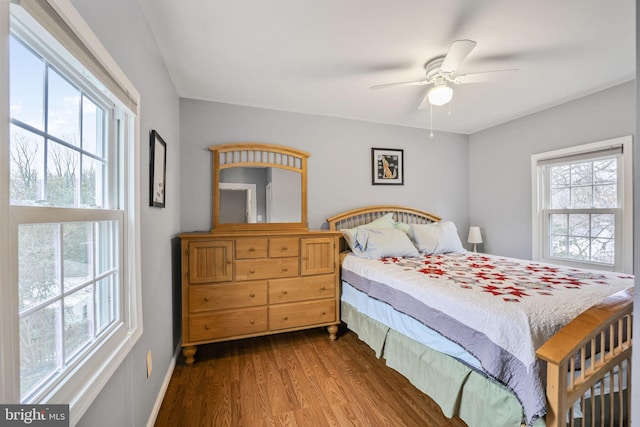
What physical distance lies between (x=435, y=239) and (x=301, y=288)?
1636 millimetres

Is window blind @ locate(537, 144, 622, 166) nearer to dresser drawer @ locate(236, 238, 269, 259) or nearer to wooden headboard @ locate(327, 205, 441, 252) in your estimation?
wooden headboard @ locate(327, 205, 441, 252)

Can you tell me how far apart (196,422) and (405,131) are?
383 centimetres

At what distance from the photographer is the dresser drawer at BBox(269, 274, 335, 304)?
249 centimetres

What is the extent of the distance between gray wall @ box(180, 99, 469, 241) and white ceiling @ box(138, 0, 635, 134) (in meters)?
0.27

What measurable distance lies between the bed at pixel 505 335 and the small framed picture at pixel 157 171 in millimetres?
1776

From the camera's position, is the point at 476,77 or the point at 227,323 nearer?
the point at 476,77

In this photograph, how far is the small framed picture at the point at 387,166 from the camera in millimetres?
3531

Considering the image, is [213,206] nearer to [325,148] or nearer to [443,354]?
[325,148]

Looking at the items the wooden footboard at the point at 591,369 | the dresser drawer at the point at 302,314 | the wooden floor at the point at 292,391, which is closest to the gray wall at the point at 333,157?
the dresser drawer at the point at 302,314

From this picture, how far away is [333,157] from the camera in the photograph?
3.33 m

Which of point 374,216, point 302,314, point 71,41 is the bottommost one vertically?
point 302,314

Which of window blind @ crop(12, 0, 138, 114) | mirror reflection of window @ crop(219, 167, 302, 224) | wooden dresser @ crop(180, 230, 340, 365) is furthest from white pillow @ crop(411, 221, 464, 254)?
window blind @ crop(12, 0, 138, 114)

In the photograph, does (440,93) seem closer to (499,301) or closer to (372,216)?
(499,301)

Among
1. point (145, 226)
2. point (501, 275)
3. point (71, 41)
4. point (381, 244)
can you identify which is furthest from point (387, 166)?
point (71, 41)
